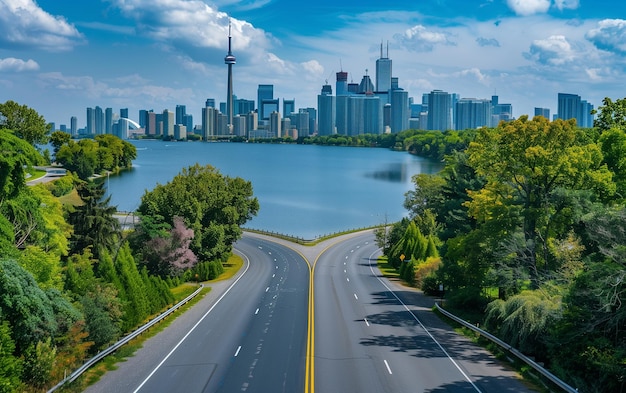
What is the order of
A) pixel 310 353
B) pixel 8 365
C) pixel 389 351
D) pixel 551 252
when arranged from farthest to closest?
pixel 551 252
pixel 389 351
pixel 310 353
pixel 8 365

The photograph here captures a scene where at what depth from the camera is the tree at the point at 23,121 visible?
3893 inches

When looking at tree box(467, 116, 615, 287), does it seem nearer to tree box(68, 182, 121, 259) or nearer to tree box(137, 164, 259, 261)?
tree box(68, 182, 121, 259)

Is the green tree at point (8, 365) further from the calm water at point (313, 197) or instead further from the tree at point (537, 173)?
the calm water at point (313, 197)

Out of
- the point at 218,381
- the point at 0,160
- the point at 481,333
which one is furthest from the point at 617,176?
the point at 0,160

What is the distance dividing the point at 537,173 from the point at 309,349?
15.8m

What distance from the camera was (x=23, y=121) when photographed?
101 metres

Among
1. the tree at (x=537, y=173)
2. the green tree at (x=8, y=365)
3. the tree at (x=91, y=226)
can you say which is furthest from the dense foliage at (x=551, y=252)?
the tree at (x=91, y=226)

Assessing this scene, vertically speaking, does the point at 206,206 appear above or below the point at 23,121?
below

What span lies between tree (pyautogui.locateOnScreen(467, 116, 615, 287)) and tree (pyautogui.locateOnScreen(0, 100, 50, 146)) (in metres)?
80.6

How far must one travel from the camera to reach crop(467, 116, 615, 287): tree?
116 feet

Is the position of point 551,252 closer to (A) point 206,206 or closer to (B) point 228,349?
(B) point 228,349

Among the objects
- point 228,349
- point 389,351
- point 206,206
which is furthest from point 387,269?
point 228,349

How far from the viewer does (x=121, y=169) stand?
199625 millimetres

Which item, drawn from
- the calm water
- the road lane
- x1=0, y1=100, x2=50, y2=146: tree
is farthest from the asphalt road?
x1=0, y1=100, x2=50, y2=146: tree
